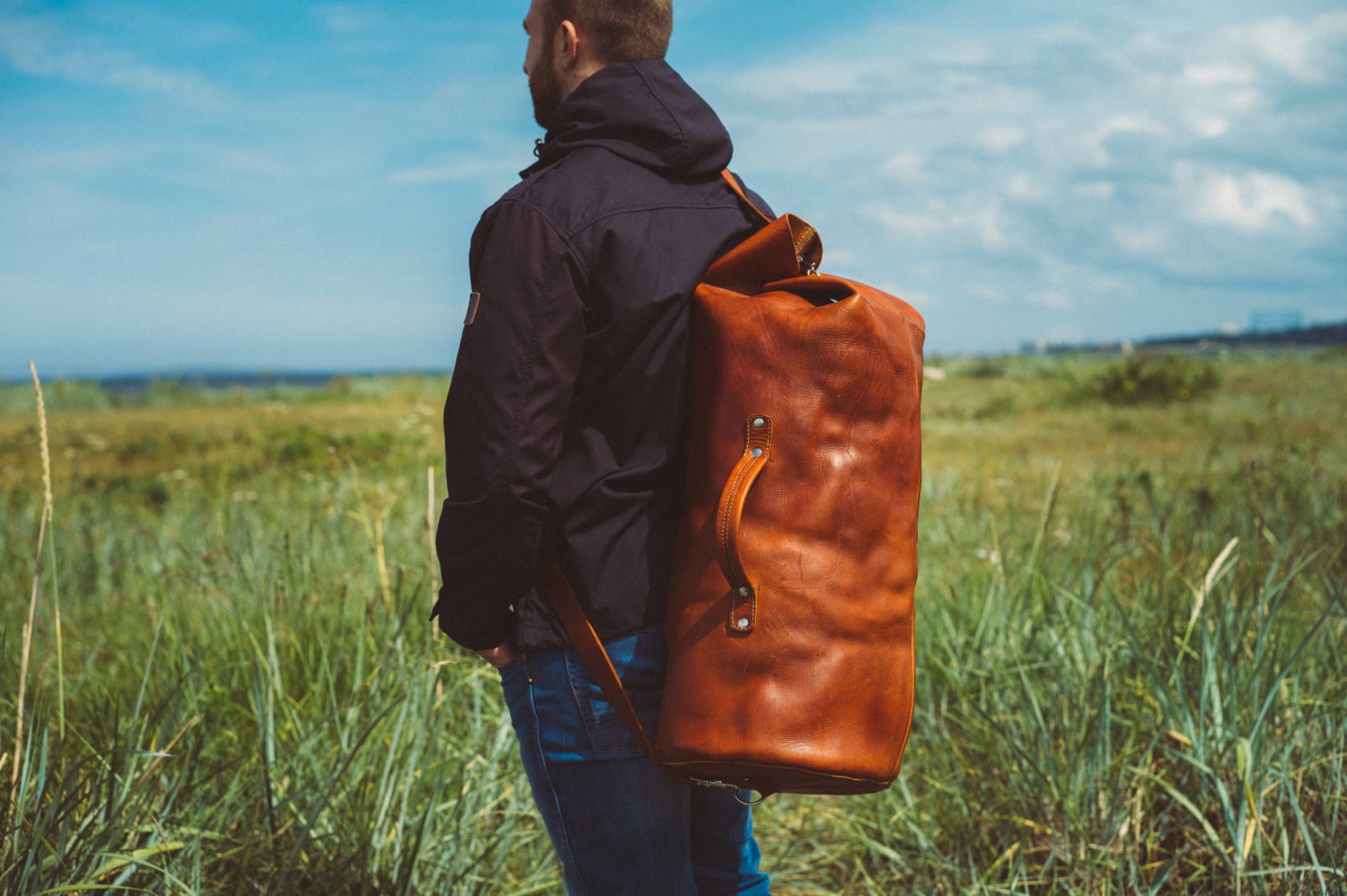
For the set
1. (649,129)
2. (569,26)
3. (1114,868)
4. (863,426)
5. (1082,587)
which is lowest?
(1114,868)

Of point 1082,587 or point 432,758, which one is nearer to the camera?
point 432,758

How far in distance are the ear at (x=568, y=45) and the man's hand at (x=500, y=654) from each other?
3.50 ft

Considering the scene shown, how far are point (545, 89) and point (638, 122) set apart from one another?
0.91ft

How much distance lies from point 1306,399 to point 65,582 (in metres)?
15.5

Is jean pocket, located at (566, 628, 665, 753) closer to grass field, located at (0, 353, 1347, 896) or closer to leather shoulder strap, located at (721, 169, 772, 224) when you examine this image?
grass field, located at (0, 353, 1347, 896)

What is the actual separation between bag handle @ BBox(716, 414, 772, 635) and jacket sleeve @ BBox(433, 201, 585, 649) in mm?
300

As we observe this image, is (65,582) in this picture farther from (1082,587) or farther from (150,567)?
(1082,587)

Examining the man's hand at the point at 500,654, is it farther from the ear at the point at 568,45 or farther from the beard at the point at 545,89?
the ear at the point at 568,45

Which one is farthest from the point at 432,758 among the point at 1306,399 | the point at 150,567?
the point at 1306,399

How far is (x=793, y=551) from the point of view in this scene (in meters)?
1.50

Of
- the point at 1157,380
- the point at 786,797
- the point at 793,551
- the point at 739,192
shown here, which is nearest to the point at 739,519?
the point at 793,551

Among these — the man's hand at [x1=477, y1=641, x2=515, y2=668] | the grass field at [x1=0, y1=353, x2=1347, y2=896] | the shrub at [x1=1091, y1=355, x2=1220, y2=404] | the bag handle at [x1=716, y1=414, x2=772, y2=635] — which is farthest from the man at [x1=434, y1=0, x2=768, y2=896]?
the shrub at [x1=1091, y1=355, x2=1220, y2=404]

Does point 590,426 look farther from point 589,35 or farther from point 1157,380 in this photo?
point 1157,380

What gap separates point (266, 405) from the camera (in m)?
16.7
